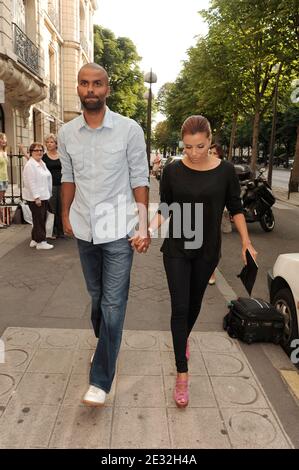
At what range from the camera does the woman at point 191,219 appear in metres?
2.79

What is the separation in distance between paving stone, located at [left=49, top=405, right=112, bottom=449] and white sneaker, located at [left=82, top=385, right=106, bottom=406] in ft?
0.23

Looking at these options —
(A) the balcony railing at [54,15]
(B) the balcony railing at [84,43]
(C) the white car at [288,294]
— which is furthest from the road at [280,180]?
(C) the white car at [288,294]

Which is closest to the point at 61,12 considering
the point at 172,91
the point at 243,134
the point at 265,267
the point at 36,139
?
the point at 36,139

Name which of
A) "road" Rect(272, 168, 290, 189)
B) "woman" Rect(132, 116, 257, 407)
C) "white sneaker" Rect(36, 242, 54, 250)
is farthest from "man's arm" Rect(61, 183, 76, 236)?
"road" Rect(272, 168, 290, 189)

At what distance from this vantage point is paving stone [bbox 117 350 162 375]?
10.8ft

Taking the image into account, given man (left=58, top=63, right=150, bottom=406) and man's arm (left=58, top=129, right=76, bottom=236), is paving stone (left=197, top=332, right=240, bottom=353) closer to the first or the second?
man (left=58, top=63, right=150, bottom=406)

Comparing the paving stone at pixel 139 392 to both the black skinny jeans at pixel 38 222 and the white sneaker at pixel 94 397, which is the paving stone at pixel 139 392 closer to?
the white sneaker at pixel 94 397

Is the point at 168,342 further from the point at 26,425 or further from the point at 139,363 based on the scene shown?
the point at 26,425

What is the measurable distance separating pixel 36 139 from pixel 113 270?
21001 millimetres

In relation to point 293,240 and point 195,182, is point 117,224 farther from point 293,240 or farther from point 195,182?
point 293,240

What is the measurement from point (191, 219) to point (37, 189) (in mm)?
5099

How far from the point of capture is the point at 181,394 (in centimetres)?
285

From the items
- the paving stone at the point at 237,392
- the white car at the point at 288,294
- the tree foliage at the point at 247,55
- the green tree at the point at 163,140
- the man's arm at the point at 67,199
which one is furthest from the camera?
the green tree at the point at 163,140

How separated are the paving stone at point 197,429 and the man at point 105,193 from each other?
0.50 m
